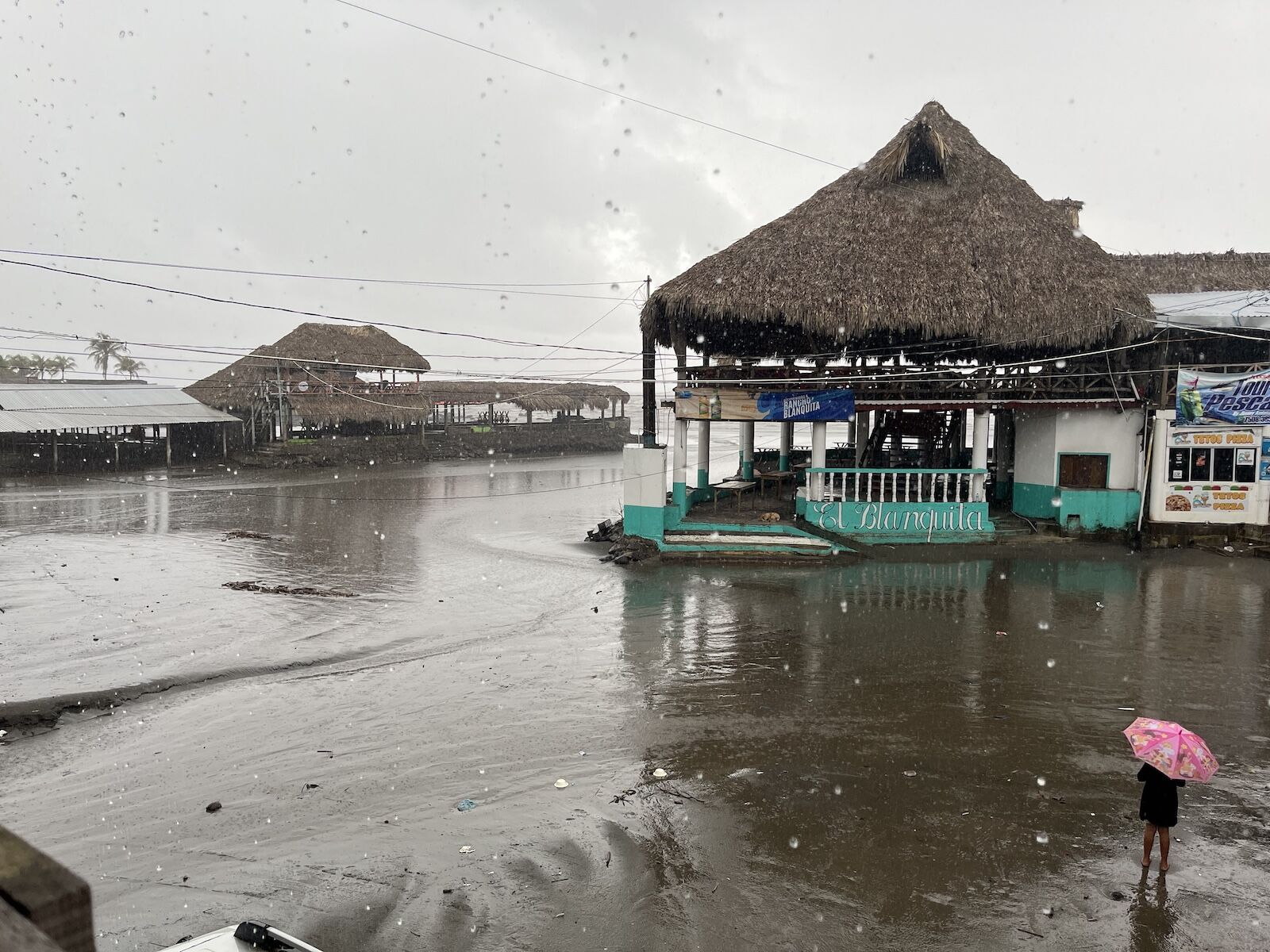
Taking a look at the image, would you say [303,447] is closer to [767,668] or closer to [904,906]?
[767,668]

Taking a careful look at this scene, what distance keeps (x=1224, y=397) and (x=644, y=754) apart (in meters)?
15.3

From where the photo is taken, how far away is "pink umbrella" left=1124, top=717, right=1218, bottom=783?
4.89 meters

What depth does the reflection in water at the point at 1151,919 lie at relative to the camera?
4.63 meters

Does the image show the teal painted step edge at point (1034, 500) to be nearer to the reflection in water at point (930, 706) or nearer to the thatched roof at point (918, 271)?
the thatched roof at point (918, 271)

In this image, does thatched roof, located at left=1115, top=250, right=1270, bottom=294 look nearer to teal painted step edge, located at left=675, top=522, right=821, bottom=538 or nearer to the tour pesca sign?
the tour pesca sign

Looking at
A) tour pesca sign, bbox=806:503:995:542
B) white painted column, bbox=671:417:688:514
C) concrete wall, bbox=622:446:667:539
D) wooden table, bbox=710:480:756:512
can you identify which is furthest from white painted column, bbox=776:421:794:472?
concrete wall, bbox=622:446:667:539

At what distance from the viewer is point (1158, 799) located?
5109 mm

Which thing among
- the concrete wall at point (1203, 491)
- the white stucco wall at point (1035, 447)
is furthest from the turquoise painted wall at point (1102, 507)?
the white stucco wall at point (1035, 447)

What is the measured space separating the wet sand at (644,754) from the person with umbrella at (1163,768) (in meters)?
0.34

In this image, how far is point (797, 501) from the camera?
18641 mm

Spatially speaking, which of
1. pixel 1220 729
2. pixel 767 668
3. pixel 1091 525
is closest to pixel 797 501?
pixel 1091 525

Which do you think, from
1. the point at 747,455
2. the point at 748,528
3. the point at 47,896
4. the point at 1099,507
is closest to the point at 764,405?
the point at 748,528

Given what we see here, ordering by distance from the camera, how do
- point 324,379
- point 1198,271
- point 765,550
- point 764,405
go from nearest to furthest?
1. point 765,550
2. point 764,405
3. point 1198,271
4. point 324,379

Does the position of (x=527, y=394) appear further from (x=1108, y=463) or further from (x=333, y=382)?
(x=1108, y=463)
